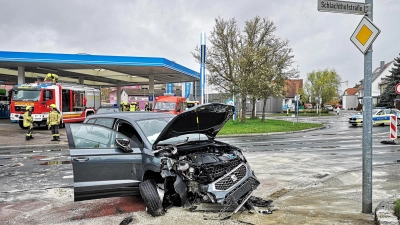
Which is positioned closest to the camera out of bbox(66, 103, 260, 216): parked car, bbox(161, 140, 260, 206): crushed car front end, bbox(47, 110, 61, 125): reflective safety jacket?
bbox(161, 140, 260, 206): crushed car front end

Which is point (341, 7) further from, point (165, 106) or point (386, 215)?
point (165, 106)

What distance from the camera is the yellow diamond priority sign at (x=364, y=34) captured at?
4.95 m

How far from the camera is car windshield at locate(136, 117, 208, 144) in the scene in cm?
567

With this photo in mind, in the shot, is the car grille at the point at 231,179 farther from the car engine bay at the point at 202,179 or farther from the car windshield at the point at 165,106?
the car windshield at the point at 165,106

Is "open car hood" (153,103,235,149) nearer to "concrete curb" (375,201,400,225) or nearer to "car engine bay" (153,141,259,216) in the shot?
"car engine bay" (153,141,259,216)

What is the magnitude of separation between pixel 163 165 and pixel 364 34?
12.0 feet

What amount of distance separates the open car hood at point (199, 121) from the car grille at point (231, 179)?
A: 3.59 ft

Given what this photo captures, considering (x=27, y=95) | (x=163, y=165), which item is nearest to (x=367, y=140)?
(x=163, y=165)

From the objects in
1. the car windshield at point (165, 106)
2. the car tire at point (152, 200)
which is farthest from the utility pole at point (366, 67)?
the car windshield at point (165, 106)

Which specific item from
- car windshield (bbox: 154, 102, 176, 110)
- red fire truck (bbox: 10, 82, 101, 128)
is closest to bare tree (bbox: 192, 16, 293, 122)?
car windshield (bbox: 154, 102, 176, 110)

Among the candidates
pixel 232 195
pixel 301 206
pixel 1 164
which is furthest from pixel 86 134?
pixel 1 164

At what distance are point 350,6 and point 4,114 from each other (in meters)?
37.1

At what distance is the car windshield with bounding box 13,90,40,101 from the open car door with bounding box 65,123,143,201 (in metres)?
17.8

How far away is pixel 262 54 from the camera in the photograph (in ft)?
96.7
